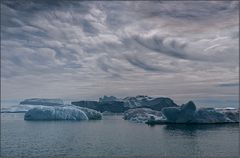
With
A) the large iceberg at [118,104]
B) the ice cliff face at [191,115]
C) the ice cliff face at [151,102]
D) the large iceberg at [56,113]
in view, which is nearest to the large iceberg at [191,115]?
the ice cliff face at [191,115]

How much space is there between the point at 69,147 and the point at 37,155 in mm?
8478

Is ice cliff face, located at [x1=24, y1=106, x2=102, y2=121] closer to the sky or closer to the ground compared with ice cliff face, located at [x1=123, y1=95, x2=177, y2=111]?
closer to the ground

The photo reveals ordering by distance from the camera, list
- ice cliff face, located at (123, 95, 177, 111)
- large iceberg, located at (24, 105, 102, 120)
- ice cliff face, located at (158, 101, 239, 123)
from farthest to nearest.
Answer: ice cliff face, located at (123, 95, 177, 111)
large iceberg, located at (24, 105, 102, 120)
ice cliff face, located at (158, 101, 239, 123)

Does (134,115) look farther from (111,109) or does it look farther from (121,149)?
(121,149)

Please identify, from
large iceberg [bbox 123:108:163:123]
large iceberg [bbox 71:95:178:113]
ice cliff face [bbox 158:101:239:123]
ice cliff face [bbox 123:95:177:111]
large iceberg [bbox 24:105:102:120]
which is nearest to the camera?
ice cliff face [bbox 158:101:239:123]

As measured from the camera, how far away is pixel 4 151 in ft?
151

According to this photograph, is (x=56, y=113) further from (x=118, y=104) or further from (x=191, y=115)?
(x=118, y=104)

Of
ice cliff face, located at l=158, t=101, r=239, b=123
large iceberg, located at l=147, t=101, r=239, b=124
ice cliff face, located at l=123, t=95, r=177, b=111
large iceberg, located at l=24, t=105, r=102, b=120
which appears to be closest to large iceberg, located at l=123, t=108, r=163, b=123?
large iceberg, located at l=24, t=105, r=102, b=120

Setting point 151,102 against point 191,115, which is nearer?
point 191,115

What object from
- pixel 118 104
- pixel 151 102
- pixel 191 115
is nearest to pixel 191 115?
pixel 191 115

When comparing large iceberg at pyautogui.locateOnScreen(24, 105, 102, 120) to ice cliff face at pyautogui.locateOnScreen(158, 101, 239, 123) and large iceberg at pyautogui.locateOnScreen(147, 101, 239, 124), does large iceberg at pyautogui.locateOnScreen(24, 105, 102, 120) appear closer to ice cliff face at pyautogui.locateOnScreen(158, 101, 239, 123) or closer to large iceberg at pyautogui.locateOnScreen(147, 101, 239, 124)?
large iceberg at pyautogui.locateOnScreen(147, 101, 239, 124)

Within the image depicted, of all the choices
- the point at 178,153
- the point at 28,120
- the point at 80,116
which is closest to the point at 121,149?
the point at 178,153

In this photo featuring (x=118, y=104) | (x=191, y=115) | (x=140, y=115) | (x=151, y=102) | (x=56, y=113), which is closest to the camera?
(x=191, y=115)

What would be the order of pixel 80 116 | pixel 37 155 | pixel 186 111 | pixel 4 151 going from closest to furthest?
pixel 37 155 → pixel 4 151 → pixel 186 111 → pixel 80 116
